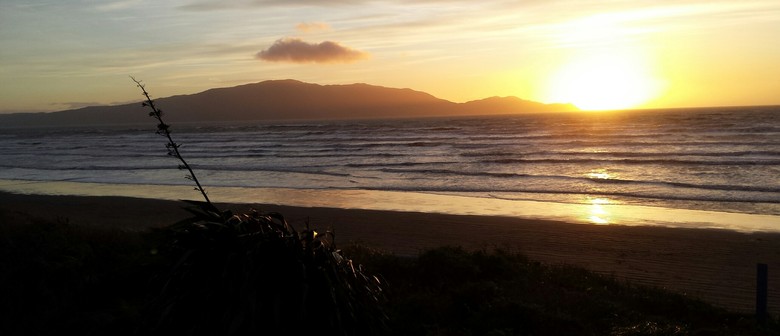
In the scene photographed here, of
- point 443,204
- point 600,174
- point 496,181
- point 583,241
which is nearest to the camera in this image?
point 583,241

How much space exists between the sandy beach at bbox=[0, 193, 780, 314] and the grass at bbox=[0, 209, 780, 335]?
2.17m

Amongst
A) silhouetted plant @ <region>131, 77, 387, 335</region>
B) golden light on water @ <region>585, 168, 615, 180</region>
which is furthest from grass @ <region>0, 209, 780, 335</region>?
golden light on water @ <region>585, 168, 615, 180</region>

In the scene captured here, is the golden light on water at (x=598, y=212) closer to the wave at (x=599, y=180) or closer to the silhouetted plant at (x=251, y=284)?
the wave at (x=599, y=180)

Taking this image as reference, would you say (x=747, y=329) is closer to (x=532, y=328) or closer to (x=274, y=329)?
(x=532, y=328)

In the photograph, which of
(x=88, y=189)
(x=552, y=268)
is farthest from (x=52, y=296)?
(x=88, y=189)

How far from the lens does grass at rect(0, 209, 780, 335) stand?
458 centimetres

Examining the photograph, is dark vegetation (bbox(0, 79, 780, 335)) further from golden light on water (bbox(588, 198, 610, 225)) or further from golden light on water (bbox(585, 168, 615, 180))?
golden light on water (bbox(585, 168, 615, 180))

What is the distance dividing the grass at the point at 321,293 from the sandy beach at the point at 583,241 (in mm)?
2173

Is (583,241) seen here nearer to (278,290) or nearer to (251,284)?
(278,290)

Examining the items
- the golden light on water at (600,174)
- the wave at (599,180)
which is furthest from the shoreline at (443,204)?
the golden light on water at (600,174)

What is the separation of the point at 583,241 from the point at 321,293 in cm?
1104

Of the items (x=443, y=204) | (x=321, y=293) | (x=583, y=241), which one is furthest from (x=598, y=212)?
(x=321, y=293)

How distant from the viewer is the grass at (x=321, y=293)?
458cm

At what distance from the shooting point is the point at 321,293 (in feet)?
15.4
